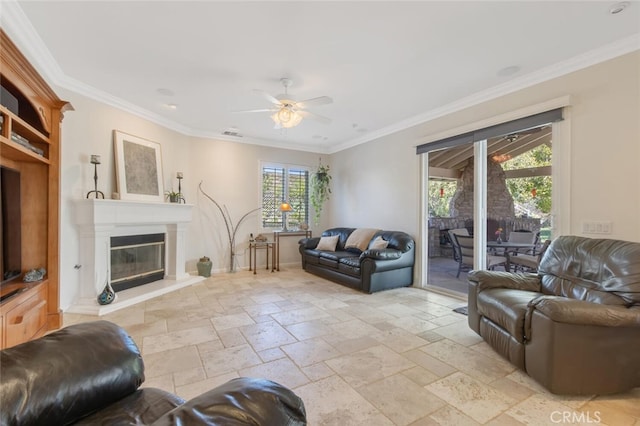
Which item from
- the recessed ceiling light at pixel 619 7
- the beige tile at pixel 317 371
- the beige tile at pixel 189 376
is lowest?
the beige tile at pixel 317 371

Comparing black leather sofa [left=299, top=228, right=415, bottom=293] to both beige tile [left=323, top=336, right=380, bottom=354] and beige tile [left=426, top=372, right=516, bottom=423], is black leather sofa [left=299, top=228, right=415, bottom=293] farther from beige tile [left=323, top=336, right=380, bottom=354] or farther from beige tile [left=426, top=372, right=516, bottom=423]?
beige tile [left=426, top=372, right=516, bottom=423]

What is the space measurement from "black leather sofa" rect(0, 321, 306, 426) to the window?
Result: 5122 mm

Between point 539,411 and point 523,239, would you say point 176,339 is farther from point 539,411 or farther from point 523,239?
point 523,239

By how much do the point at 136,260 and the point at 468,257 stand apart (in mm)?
5227

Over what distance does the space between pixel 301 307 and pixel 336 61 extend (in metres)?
2.96

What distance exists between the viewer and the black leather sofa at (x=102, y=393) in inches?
32.0

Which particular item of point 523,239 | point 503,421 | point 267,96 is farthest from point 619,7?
point 503,421

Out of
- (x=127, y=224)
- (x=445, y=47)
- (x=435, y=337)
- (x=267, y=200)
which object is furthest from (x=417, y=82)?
(x=127, y=224)

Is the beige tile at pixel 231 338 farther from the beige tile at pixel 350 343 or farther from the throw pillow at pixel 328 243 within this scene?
the throw pillow at pixel 328 243

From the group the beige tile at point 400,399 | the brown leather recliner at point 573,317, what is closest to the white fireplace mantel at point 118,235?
the beige tile at point 400,399

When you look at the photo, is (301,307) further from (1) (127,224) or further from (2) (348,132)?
(2) (348,132)

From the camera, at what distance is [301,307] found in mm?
3811

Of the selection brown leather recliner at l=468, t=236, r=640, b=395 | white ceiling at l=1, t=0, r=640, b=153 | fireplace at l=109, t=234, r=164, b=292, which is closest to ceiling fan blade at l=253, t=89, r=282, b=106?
white ceiling at l=1, t=0, r=640, b=153

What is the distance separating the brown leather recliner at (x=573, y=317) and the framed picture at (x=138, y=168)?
4719 millimetres
